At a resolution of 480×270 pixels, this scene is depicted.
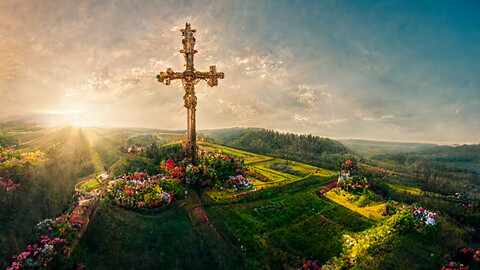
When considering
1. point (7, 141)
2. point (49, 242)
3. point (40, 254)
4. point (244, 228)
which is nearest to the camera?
point (40, 254)

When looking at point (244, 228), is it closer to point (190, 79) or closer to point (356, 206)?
point (356, 206)

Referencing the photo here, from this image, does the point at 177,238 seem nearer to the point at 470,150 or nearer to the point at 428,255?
the point at 428,255

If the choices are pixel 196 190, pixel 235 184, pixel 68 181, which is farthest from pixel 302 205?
pixel 68 181

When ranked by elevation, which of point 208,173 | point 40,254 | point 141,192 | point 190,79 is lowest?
point 40,254

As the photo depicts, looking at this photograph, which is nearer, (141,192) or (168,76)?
(141,192)

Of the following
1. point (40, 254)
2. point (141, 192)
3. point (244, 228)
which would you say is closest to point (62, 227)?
point (40, 254)

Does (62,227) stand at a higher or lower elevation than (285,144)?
lower

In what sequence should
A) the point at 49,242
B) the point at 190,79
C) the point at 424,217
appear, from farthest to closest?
the point at 190,79 → the point at 424,217 → the point at 49,242
